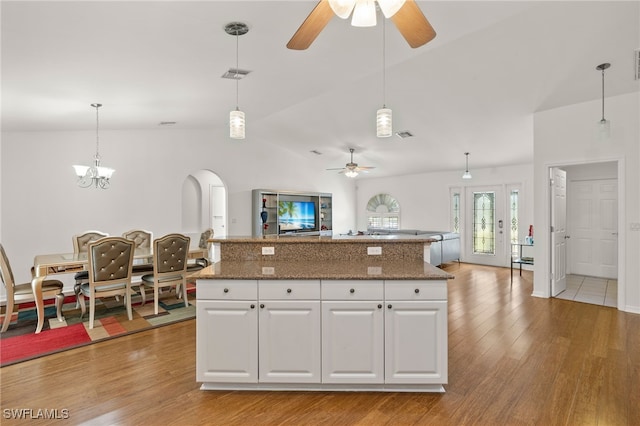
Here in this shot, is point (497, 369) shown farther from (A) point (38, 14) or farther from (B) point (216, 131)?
(B) point (216, 131)

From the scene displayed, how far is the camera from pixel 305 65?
3529 mm

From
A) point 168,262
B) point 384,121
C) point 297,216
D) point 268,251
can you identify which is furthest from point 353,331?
point 297,216

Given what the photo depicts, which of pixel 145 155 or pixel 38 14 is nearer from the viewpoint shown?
pixel 38 14

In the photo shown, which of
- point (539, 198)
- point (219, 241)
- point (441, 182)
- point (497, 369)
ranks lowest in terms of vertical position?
point (497, 369)

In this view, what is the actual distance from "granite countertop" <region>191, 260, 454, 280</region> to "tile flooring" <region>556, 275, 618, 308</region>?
140 inches

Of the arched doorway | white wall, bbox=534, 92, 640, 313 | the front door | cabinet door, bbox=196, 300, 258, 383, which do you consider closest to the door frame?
white wall, bbox=534, 92, 640, 313

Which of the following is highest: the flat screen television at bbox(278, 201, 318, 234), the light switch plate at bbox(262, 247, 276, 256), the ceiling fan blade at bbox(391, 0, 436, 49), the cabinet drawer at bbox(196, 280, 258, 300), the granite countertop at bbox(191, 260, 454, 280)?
the ceiling fan blade at bbox(391, 0, 436, 49)

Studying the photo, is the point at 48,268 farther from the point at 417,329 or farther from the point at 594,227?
the point at 594,227

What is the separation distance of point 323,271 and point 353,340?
516 millimetres

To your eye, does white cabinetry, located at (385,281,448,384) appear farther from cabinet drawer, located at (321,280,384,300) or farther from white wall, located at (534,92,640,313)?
white wall, located at (534,92,640,313)

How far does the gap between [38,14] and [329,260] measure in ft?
8.46

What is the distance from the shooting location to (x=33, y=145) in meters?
4.93

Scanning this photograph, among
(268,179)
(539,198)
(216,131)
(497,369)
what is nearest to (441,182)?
(539,198)

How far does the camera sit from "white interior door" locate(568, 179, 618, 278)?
18.9 feet
